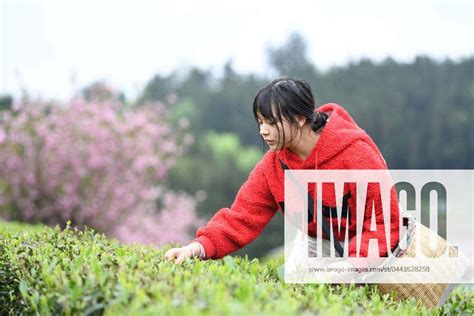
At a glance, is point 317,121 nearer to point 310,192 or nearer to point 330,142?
point 330,142

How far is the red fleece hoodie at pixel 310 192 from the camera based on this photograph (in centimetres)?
291

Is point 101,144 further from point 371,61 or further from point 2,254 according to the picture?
point 371,61

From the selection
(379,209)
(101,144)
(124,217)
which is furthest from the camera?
(124,217)

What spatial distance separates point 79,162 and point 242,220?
6.24 meters

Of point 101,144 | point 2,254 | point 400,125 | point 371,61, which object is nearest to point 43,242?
point 2,254

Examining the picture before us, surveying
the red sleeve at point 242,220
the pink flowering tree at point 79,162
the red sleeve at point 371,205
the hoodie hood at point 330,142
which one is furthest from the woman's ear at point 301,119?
the pink flowering tree at point 79,162

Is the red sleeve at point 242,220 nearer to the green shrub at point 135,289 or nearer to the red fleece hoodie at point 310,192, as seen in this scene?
the red fleece hoodie at point 310,192

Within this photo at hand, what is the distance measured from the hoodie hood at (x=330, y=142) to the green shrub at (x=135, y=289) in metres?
0.61

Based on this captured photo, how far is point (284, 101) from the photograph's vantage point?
2.87 m

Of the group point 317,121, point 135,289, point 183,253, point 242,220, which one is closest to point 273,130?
point 317,121

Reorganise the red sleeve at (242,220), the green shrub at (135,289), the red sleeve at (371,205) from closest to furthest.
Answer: the green shrub at (135,289) → the red sleeve at (371,205) → the red sleeve at (242,220)

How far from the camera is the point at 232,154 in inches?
962

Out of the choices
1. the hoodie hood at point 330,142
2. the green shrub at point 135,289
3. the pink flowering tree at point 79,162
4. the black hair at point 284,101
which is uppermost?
the black hair at point 284,101

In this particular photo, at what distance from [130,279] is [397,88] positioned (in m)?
18.2
